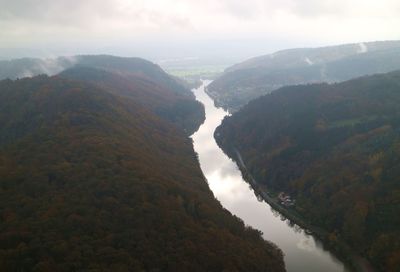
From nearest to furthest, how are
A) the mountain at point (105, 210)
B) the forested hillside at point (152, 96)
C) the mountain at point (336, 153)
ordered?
1. the mountain at point (105, 210)
2. the mountain at point (336, 153)
3. the forested hillside at point (152, 96)

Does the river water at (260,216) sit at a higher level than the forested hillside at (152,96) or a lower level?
lower

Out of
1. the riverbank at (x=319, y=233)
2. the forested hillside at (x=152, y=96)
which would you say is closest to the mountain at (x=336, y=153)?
the riverbank at (x=319, y=233)

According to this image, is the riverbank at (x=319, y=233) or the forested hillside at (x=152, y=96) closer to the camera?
the riverbank at (x=319, y=233)

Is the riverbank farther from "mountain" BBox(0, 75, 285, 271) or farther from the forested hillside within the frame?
the forested hillside

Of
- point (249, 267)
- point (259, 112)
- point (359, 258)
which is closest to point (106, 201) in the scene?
point (249, 267)

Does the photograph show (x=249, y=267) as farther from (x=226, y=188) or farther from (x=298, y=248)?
(x=226, y=188)

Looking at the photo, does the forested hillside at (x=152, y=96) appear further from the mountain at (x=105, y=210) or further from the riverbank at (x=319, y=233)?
the mountain at (x=105, y=210)

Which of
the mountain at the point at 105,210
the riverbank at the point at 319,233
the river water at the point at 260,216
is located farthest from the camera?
the river water at the point at 260,216
